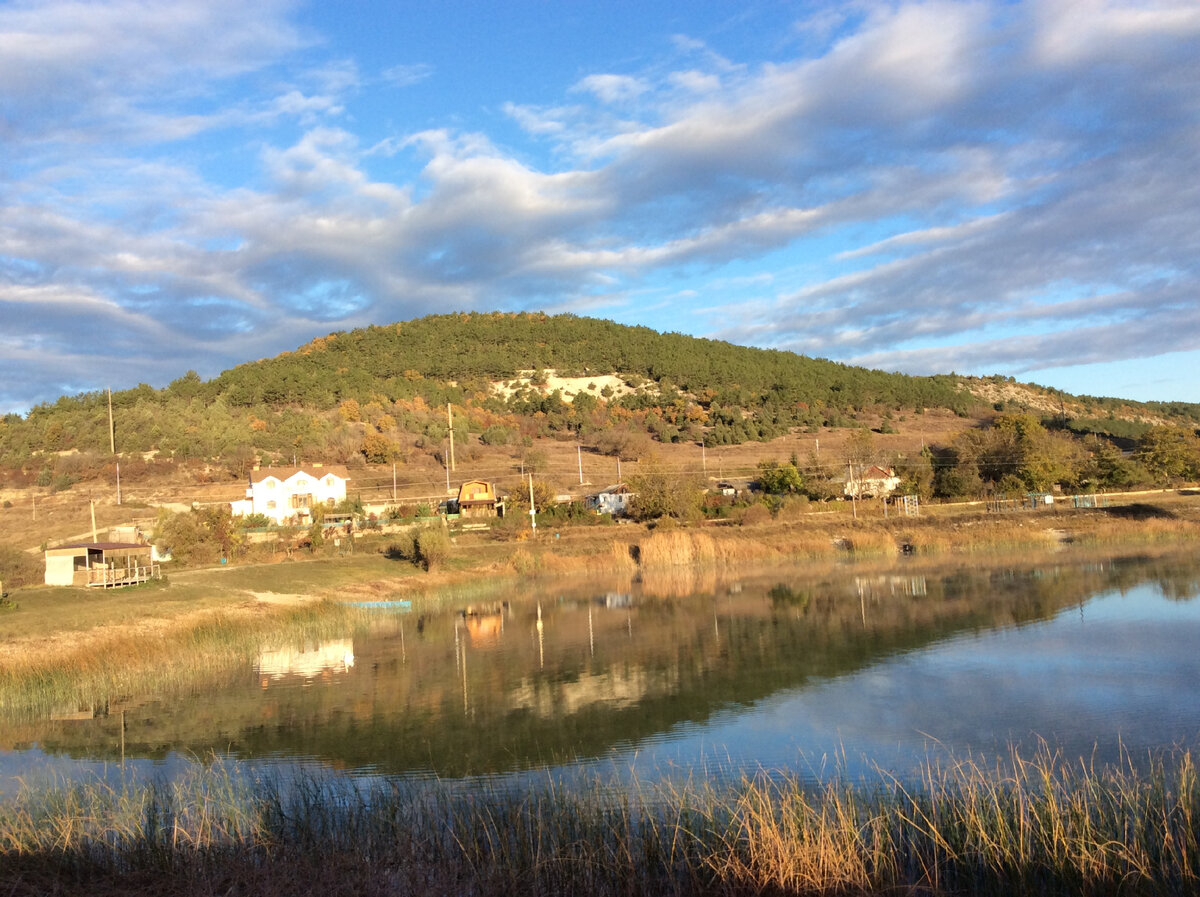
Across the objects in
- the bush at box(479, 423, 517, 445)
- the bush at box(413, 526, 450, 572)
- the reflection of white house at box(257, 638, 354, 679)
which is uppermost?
the bush at box(479, 423, 517, 445)

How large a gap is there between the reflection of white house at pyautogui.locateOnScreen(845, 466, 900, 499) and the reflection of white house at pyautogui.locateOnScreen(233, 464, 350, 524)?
4088 cm

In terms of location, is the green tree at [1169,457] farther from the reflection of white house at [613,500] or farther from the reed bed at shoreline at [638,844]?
the reed bed at shoreline at [638,844]

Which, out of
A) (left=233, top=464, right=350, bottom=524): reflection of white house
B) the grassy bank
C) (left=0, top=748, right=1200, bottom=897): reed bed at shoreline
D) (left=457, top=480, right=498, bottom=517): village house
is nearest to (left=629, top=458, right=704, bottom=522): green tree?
the grassy bank

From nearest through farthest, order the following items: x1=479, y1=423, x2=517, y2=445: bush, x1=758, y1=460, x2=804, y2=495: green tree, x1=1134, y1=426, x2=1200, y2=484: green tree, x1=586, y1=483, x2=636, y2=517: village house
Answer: x1=586, y1=483, x2=636, y2=517: village house, x1=758, y1=460, x2=804, y2=495: green tree, x1=1134, y1=426, x2=1200, y2=484: green tree, x1=479, y1=423, x2=517, y2=445: bush

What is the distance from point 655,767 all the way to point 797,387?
401ft

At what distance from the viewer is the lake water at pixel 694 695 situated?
15.8 meters

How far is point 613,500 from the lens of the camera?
69.9 m

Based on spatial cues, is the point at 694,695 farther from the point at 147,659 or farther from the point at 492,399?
the point at 492,399

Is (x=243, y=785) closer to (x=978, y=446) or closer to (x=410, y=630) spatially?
(x=410, y=630)

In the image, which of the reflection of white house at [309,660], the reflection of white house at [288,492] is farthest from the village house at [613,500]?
the reflection of white house at [309,660]

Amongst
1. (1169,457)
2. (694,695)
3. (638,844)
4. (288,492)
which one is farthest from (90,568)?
(1169,457)

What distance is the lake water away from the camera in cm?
1580

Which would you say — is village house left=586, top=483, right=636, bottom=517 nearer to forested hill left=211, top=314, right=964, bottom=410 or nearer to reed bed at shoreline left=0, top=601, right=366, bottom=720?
reed bed at shoreline left=0, top=601, right=366, bottom=720

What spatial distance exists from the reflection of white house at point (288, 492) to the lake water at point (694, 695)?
35.7 meters
